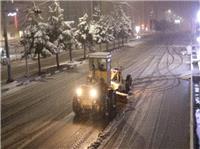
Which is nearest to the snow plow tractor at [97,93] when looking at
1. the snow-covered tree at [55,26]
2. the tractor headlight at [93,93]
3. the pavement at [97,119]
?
the tractor headlight at [93,93]

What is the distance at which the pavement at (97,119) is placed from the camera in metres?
16.3

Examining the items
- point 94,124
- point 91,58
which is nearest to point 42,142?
point 94,124

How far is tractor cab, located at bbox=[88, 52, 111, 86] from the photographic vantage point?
2044 cm

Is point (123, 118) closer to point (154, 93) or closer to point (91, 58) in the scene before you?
point (91, 58)

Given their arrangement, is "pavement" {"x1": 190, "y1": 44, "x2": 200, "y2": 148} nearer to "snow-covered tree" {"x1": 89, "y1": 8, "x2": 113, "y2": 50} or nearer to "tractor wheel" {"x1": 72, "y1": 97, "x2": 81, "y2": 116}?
"tractor wheel" {"x1": 72, "y1": 97, "x2": 81, "y2": 116}

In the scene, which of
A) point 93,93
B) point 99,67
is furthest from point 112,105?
point 99,67

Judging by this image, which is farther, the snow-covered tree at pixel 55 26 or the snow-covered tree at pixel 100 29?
the snow-covered tree at pixel 100 29

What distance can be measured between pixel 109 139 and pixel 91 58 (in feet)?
19.9

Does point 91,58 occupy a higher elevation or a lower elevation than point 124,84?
higher

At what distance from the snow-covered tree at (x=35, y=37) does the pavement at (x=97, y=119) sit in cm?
377

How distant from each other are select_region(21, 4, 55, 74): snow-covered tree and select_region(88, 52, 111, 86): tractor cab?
1375cm

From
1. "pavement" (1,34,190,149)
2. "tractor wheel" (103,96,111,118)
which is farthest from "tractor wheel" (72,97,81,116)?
"tractor wheel" (103,96,111,118)

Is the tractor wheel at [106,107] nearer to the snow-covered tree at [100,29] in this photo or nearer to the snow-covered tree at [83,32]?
the snow-covered tree at [83,32]

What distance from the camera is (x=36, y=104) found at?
76.7 ft
